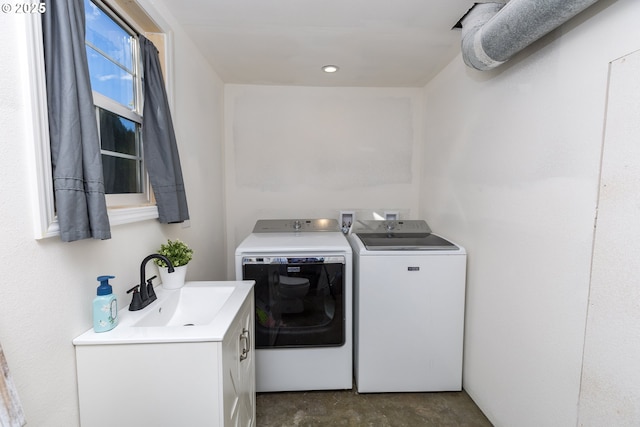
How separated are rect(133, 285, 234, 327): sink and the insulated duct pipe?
1808 mm

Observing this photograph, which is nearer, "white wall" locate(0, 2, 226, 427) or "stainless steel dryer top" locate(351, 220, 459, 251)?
"white wall" locate(0, 2, 226, 427)

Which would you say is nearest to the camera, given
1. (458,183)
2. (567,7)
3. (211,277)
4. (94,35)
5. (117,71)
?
(567,7)

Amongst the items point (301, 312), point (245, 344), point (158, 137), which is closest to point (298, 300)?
point (301, 312)

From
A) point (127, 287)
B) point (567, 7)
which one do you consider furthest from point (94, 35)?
point (567, 7)

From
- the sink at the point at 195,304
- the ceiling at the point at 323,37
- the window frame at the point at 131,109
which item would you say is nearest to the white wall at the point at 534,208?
the ceiling at the point at 323,37

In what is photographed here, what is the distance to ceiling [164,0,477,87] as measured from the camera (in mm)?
1592

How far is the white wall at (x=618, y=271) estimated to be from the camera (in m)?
0.95

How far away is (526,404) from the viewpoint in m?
1.46

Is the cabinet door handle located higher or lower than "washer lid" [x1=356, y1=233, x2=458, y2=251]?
lower

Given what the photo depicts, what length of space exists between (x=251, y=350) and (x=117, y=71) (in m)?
1.58

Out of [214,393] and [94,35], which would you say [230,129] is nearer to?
[94,35]

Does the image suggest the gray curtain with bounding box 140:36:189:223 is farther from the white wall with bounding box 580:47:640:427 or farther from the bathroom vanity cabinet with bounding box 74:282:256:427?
the white wall with bounding box 580:47:640:427

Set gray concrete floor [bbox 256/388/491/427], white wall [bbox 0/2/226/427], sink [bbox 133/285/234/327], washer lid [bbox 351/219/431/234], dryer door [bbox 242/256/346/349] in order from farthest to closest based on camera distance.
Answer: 1. washer lid [bbox 351/219/431/234]
2. dryer door [bbox 242/256/346/349]
3. gray concrete floor [bbox 256/388/491/427]
4. sink [bbox 133/285/234/327]
5. white wall [bbox 0/2/226/427]

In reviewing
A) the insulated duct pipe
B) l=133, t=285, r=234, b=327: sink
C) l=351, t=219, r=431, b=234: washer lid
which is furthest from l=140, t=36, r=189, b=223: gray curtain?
the insulated duct pipe
